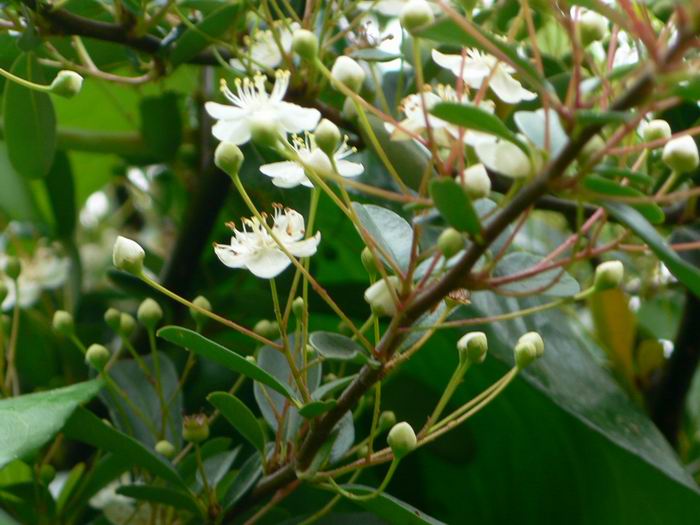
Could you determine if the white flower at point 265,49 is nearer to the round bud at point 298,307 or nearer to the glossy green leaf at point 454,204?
the round bud at point 298,307

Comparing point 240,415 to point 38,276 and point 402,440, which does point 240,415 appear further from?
point 38,276

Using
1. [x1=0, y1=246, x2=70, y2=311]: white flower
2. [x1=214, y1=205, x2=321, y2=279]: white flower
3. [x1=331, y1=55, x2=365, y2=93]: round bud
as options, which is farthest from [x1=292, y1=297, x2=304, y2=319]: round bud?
[x1=0, y1=246, x2=70, y2=311]: white flower

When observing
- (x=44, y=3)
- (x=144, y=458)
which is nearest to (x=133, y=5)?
(x=44, y=3)

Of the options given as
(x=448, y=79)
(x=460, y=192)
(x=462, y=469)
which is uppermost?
(x=460, y=192)

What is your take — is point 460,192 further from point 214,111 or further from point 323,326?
point 323,326

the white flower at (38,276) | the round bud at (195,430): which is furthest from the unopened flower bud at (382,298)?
the white flower at (38,276)

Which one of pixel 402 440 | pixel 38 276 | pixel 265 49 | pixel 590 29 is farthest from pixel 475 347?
pixel 38 276

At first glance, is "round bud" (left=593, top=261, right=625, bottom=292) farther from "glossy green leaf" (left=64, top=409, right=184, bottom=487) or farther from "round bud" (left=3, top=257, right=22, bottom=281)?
"round bud" (left=3, top=257, right=22, bottom=281)
